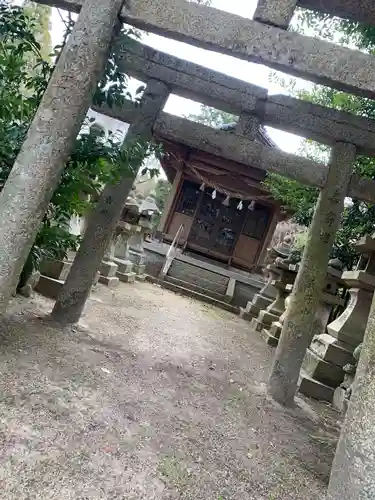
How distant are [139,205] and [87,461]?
6839 millimetres

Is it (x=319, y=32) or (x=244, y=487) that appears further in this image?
(x=319, y=32)

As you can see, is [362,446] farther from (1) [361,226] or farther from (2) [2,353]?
(1) [361,226]

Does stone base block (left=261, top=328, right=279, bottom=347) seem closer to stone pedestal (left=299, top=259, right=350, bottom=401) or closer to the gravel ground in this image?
stone pedestal (left=299, top=259, right=350, bottom=401)

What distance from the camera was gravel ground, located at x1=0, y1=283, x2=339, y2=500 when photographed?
78.4 inches

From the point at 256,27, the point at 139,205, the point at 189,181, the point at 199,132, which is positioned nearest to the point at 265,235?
the point at 189,181

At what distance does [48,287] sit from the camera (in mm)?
4965

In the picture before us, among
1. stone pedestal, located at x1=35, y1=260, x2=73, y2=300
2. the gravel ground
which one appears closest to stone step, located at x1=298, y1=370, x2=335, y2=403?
the gravel ground

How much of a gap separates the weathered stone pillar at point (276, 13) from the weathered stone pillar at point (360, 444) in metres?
2.13

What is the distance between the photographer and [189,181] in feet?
52.7

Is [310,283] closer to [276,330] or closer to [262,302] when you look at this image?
[276,330]

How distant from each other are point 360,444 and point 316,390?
337cm

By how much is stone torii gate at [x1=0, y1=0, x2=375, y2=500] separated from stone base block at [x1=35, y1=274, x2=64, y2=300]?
73 cm

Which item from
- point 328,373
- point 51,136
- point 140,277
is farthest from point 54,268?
point 140,277

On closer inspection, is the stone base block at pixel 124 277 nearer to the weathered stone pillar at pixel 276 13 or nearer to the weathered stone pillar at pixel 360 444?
the weathered stone pillar at pixel 276 13
